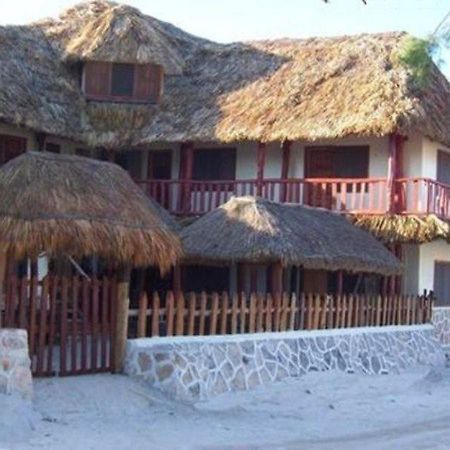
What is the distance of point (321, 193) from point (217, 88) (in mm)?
4159

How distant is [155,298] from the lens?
12883 millimetres

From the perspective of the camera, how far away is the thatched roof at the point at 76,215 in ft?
38.2

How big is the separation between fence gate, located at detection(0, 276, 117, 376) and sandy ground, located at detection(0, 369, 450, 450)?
0.86 ft

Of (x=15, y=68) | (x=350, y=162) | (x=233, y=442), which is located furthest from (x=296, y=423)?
(x=15, y=68)

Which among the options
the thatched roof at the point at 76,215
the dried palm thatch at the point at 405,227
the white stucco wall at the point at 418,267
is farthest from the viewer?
the white stucco wall at the point at 418,267

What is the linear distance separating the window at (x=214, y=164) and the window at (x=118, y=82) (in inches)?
68.4

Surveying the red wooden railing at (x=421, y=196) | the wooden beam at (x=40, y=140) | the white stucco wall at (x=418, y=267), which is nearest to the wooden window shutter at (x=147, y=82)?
the wooden beam at (x=40, y=140)

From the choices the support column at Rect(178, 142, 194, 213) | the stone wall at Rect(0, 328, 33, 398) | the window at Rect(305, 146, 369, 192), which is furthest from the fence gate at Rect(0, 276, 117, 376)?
the window at Rect(305, 146, 369, 192)

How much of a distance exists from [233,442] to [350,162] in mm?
12007

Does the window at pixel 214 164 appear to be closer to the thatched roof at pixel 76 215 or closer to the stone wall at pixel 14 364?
the thatched roof at pixel 76 215

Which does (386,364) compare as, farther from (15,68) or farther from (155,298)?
(15,68)

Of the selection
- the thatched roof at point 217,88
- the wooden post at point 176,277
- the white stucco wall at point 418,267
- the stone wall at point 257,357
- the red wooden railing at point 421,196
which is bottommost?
the stone wall at point 257,357

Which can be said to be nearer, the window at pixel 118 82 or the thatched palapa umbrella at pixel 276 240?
the thatched palapa umbrella at pixel 276 240

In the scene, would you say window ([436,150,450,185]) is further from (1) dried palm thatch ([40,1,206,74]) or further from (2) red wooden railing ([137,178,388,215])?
(1) dried palm thatch ([40,1,206,74])
